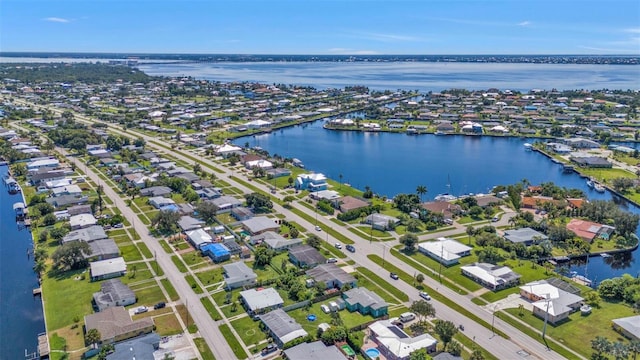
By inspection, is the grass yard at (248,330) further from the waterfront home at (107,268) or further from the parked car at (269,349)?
the waterfront home at (107,268)

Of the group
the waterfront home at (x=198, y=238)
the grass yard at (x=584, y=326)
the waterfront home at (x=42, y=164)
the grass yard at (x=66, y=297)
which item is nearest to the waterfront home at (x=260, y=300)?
the waterfront home at (x=198, y=238)

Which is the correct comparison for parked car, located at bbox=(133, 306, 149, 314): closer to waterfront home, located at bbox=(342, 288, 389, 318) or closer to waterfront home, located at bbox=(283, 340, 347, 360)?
waterfront home, located at bbox=(283, 340, 347, 360)

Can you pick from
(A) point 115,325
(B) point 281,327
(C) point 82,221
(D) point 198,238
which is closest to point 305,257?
(B) point 281,327

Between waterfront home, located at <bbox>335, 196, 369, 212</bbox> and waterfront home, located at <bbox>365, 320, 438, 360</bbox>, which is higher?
waterfront home, located at <bbox>335, 196, 369, 212</bbox>

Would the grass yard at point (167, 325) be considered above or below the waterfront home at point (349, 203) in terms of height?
below

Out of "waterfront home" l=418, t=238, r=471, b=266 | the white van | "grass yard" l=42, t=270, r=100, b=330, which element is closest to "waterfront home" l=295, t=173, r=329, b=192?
"waterfront home" l=418, t=238, r=471, b=266

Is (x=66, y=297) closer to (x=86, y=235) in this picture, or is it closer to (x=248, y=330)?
(x=86, y=235)
